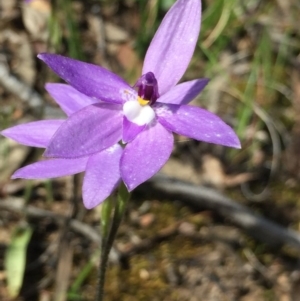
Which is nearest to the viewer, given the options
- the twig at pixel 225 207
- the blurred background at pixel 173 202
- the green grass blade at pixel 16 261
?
the green grass blade at pixel 16 261

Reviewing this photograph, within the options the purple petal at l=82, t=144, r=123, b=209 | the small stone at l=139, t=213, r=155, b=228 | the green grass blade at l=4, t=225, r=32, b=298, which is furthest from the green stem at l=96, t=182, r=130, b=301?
the small stone at l=139, t=213, r=155, b=228

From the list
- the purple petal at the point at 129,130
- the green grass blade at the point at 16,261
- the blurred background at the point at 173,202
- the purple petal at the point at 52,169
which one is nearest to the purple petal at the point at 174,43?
the purple petal at the point at 129,130

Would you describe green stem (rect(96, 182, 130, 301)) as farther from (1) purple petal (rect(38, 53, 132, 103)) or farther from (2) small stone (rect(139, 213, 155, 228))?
(2) small stone (rect(139, 213, 155, 228))

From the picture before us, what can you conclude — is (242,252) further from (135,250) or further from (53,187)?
(53,187)

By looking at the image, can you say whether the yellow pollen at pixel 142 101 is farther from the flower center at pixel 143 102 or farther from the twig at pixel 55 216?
the twig at pixel 55 216

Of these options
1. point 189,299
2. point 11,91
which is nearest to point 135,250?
point 189,299

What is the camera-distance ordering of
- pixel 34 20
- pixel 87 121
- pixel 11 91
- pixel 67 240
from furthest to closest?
pixel 34 20, pixel 11 91, pixel 67 240, pixel 87 121
